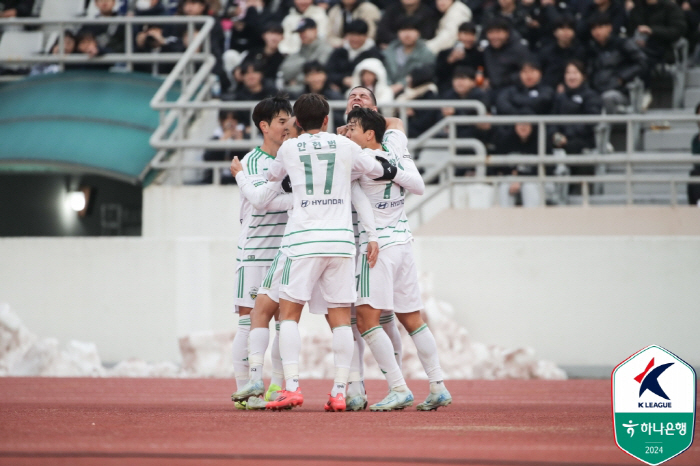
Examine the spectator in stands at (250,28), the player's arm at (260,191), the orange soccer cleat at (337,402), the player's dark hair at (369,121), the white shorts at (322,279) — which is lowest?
the orange soccer cleat at (337,402)

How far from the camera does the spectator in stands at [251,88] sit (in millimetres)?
15891

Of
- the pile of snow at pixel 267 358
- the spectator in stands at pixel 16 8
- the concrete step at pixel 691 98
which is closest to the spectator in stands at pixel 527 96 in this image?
the concrete step at pixel 691 98

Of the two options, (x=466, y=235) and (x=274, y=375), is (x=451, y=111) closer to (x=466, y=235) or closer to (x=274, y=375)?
(x=466, y=235)

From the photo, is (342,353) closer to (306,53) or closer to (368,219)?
(368,219)

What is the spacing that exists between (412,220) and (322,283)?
22.1ft

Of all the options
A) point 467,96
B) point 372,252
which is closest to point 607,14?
point 467,96

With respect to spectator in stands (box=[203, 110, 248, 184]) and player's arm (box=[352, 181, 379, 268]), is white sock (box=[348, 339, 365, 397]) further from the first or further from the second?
spectator in stands (box=[203, 110, 248, 184])

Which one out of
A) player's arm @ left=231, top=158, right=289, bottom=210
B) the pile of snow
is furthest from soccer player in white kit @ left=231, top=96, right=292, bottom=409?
the pile of snow

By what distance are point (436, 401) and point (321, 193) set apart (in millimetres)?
1722

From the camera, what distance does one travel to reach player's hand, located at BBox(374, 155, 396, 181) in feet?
26.1

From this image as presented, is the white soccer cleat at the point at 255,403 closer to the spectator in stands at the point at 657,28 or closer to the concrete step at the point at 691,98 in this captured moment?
the spectator in stands at the point at 657,28

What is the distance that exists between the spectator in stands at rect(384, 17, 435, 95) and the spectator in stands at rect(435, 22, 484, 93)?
0.17 m

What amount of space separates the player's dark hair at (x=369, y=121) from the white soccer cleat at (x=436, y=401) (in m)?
1.86

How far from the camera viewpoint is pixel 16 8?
20062mm
